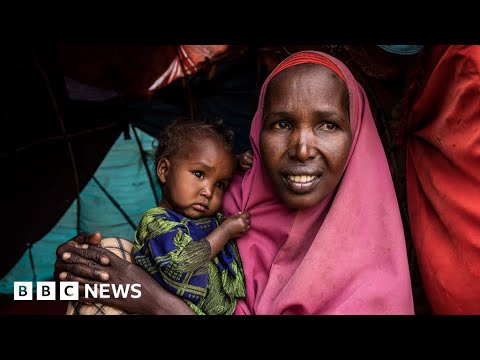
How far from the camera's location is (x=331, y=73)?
1.62 meters

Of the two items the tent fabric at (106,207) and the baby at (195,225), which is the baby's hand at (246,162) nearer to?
the baby at (195,225)

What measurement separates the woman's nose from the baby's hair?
0.40 m

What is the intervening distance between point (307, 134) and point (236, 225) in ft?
1.41

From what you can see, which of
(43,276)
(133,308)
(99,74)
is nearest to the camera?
(133,308)

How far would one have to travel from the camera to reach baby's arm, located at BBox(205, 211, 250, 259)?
5.48 ft

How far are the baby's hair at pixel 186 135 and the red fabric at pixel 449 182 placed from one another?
2.52ft

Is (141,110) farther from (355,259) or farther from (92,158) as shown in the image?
(355,259)

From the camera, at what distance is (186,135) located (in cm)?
187

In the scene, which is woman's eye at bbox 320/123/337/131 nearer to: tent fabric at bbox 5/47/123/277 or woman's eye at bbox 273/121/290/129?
woman's eye at bbox 273/121/290/129

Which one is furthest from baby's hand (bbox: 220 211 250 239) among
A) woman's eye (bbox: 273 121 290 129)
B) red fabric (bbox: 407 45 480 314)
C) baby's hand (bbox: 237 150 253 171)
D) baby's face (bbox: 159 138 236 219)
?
red fabric (bbox: 407 45 480 314)

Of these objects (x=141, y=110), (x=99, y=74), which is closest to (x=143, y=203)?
(x=141, y=110)

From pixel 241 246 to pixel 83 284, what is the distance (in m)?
0.58

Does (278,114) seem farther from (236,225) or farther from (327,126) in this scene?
(236,225)

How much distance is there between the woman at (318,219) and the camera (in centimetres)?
153
